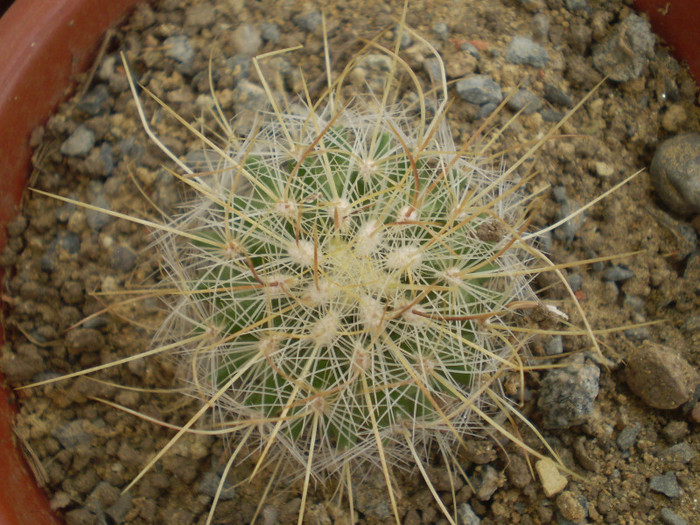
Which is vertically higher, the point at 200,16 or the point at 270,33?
the point at 200,16

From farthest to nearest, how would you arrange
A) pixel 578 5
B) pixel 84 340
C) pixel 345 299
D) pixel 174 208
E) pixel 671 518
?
1. pixel 578 5
2. pixel 174 208
3. pixel 84 340
4. pixel 671 518
5. pixel 345 299

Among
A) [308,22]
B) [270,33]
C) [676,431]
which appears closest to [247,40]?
[270,33]

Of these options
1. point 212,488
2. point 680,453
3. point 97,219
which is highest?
point 97,219

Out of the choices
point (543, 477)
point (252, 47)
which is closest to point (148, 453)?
point (543, 477)

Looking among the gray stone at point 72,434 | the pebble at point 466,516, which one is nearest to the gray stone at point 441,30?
the pebble at point 466,516

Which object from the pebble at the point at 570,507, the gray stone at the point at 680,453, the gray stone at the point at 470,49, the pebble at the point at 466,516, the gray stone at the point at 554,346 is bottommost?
the gray stone at the point at 680,453

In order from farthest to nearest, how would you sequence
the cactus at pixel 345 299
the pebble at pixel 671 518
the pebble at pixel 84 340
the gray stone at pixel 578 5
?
the gray stone at pixel 578 5, the pebble at pixel 84 340, the pebble at pixel 671 518, the cactus at pixel 345 299

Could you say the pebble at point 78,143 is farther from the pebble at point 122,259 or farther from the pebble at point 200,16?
the pebble at point 200,16

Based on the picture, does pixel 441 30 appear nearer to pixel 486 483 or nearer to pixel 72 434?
pixel 486 483
